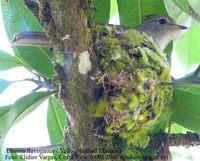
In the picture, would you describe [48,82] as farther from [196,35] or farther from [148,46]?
[196,35]

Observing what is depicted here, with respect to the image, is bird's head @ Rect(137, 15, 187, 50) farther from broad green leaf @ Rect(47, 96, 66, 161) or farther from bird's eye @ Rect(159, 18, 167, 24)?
broad green leaf @ Rect(47, 96, 66, 161)

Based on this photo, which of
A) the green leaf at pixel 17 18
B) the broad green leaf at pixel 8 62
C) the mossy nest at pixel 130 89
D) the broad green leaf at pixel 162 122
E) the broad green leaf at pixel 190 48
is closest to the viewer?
the mossy nest at pixel 130 89

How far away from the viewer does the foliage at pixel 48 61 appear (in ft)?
7.48

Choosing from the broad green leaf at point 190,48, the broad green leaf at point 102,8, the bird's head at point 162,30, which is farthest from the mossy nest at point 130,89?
the bird's head at point 162,30

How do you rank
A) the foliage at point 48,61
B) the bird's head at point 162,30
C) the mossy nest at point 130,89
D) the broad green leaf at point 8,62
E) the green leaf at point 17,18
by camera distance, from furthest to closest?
the bird's head at point 162,30, the broad green leaf at point 8,62, the green leaf at point 17,18, the foliage at point 48,61, the mossy nest at point 130,89

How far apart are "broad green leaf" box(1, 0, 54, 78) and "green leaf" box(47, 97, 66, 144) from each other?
0.79 ft

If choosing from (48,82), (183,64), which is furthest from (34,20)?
(183,64)

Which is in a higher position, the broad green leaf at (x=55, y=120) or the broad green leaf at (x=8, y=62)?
the broad green leaf at (x=8, y=62)

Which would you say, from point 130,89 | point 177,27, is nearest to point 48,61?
point 130,89

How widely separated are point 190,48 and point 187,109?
0.90m

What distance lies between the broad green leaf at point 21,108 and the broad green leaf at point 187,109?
662 mm

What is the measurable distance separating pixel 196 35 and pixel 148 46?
2.18 ft

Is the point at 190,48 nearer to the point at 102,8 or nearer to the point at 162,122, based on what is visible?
the point at 102,8

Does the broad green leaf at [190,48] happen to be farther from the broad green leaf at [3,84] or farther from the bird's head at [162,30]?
the broad green leaf at [3,84]
